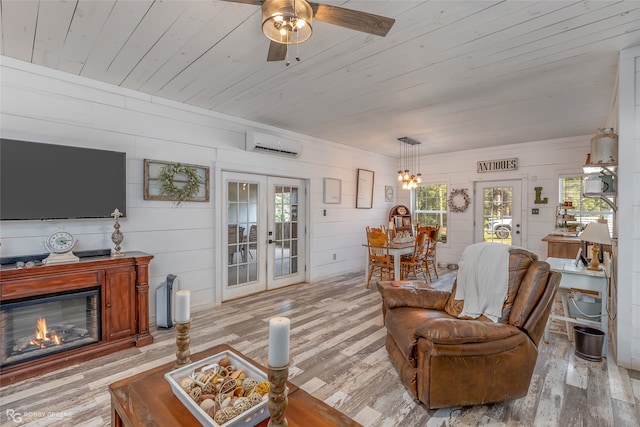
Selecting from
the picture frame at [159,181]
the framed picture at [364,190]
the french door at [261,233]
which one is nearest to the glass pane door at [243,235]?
the french door at [261,233]

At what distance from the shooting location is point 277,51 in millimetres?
1955

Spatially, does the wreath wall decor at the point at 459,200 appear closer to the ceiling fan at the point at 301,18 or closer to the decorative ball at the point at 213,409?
the ceiling fan at the point at 301,18

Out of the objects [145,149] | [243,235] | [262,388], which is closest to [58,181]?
[145,149]

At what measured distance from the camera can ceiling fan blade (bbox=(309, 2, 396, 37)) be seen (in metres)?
1.58

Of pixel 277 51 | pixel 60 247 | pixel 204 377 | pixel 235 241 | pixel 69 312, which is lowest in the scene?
pixel 69 312

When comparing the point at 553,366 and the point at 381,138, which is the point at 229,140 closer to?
the point at 381,138

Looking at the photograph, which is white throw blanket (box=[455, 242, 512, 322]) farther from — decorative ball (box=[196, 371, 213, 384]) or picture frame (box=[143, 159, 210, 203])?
picture frame (box=[143, 159, 210, 203])

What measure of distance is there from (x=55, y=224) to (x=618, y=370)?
16.4 ft

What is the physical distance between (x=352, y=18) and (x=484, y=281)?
2.12 meters

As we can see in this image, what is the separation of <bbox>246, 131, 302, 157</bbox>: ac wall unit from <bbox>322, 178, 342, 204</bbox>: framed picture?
927 mm

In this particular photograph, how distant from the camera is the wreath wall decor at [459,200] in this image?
6281 mm

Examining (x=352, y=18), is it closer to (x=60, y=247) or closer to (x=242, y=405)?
(x=242, y=405)

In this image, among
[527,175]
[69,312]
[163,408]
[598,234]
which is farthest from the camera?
[527,175]

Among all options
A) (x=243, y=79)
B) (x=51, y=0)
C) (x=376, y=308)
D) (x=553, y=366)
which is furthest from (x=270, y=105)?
(x=553, y=366)
